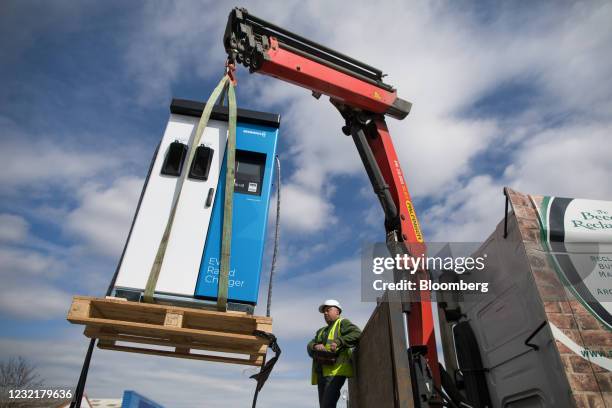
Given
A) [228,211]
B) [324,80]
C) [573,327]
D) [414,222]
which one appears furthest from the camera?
[324,80]

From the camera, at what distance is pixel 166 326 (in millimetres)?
3041

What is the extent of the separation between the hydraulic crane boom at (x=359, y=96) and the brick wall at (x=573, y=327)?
1329 millimetres

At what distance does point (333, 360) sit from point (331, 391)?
32 centimetres

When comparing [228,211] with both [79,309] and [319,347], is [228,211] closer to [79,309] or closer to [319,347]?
[79,309]

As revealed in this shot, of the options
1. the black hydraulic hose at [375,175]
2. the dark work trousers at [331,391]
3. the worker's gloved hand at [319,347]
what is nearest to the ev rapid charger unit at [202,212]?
the worker's gloved hand at [319,347]

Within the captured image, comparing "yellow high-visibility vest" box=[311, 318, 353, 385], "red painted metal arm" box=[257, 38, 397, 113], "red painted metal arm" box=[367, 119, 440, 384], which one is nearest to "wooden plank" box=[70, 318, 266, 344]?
"yellow high-visibility vest" box=[311, 318, 353, 385]

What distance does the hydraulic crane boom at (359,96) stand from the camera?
440 centimetres

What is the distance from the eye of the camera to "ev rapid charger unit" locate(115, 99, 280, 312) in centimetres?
343

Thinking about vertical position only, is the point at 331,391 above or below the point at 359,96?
below

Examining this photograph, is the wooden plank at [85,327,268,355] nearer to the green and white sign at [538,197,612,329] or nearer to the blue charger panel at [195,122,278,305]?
the blue charger panel at [195,122,278,305]

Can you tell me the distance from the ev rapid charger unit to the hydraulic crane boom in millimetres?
811

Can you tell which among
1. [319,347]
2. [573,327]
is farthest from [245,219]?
[573,327]

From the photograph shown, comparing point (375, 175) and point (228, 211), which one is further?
point (375, 175)

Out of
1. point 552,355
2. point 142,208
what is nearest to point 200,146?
point 142,208
